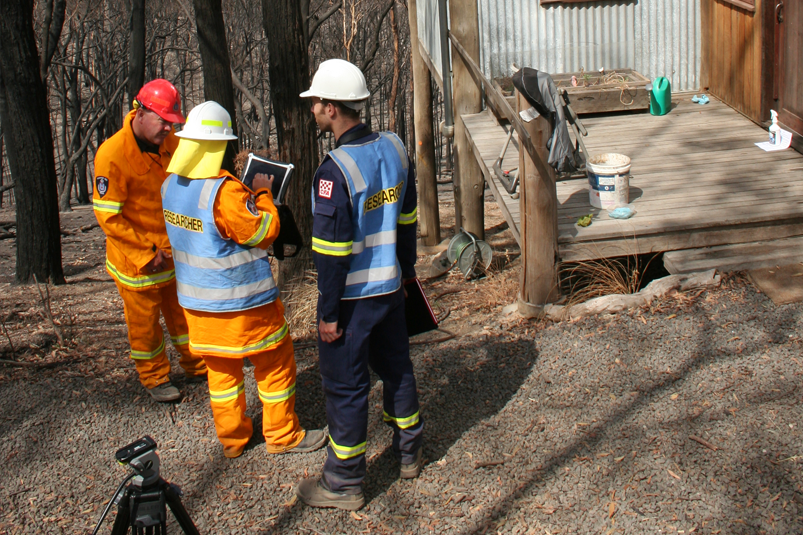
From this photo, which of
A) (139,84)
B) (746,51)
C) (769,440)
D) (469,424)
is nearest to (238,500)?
(469,424)

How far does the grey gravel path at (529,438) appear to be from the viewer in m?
3.53

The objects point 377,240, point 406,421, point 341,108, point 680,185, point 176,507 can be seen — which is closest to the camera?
point 176,507

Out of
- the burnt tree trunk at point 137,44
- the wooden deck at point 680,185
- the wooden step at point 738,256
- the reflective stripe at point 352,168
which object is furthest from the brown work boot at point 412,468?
the burnt tree trunk at point 137,44

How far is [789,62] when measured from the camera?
7.20 meters

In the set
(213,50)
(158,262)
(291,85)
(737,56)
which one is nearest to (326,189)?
(158,262)

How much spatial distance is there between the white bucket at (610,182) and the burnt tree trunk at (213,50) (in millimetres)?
5147

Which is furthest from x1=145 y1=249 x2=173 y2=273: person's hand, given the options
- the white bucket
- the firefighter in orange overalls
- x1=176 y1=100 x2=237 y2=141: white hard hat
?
the white bucket

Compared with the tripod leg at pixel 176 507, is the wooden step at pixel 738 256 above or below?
above

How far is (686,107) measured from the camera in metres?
9.04

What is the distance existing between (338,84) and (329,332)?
1095mm

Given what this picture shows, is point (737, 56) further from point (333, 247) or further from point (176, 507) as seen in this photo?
point (176, 507)

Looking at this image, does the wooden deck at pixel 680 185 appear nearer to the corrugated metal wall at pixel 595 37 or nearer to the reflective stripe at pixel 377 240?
the corrugated metal wall at pixel 595 37

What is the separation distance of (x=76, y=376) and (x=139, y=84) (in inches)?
468

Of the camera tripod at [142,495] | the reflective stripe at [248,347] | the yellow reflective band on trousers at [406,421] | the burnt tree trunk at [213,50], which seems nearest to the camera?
the camera tripod at [142,495]
